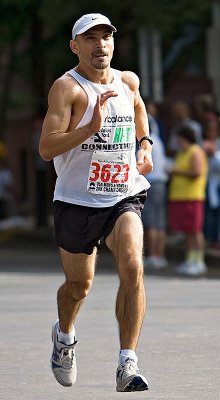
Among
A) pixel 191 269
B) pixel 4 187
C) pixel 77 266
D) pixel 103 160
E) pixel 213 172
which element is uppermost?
pixel 103 160

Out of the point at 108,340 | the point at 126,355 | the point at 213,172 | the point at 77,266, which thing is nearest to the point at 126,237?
the point at 77,266

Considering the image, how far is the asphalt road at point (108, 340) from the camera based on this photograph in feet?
25.9

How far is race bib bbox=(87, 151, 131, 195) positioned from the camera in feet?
25.5

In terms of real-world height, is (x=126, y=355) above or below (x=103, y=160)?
below

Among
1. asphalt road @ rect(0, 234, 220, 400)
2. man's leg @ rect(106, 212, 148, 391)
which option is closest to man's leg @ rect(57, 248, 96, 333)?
man's leg @ rect(106, 212, 148, 391)

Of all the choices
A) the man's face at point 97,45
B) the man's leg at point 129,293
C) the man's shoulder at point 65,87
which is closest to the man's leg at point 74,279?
the man's leg at point 129,293

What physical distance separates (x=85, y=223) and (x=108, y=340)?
240 centimetres

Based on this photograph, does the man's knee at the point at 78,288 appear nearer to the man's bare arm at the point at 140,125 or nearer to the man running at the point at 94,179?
the man running at the point at 94,179

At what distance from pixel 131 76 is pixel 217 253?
980 centimetres

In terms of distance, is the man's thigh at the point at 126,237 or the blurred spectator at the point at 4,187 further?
the blurred spectator at the point at 4,187

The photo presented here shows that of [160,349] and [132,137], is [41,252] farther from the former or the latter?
[132,137]

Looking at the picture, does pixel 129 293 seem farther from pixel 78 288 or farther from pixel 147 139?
pixel 147 139

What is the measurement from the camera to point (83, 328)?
35.6ft

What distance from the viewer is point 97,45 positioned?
7.70 meters
